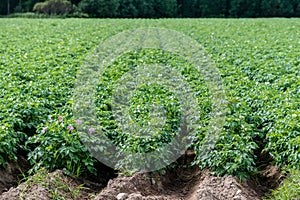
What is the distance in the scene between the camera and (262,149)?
626 centimetres

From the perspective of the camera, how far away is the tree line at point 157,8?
159 ft

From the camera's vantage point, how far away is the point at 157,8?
56031 mm

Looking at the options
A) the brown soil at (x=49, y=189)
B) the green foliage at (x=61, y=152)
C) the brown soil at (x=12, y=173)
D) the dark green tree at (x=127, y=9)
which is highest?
the dark green tree at (x=127, y=9)

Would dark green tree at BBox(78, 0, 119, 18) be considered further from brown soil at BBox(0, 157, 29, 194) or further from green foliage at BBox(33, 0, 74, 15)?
brown soil at BBox(0, 157, 29, 194)

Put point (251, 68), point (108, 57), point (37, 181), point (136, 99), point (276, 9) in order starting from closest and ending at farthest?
point (37, 181), point (136, 99), point (251, 68), point (108, 57), point (276, 9)

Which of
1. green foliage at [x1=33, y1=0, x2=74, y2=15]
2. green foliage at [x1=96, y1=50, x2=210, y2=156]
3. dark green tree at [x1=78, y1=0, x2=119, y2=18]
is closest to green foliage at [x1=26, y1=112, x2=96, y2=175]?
green foliage at [x1=96, y1=50, x2=210, y2=156]

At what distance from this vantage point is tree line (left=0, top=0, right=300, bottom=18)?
4847 centimetres

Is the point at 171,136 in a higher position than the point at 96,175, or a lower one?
higher

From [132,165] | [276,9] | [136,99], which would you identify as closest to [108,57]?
[136,99]

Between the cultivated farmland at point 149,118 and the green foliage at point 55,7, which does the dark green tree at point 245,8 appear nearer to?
the green foliage at point 55,7

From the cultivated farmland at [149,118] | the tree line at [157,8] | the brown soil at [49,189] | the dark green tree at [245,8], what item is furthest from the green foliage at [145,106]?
the dark green tree at [245,8]

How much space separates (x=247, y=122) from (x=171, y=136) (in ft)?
4.18

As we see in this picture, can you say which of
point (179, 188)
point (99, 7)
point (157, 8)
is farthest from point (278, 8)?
point (179, 188)

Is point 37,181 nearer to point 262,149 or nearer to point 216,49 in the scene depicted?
point 262,149
